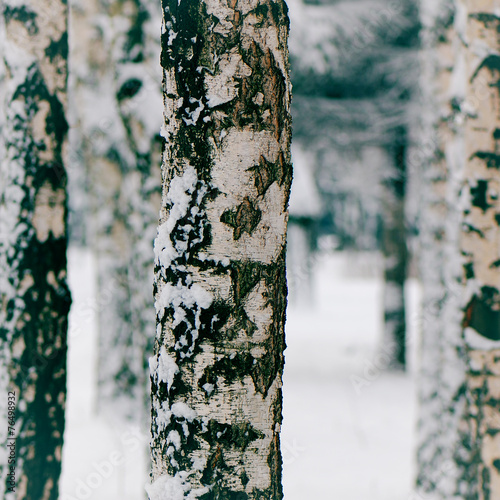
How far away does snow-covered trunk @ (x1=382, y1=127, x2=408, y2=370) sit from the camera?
10.7 meters

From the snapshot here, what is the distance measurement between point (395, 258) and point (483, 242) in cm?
814

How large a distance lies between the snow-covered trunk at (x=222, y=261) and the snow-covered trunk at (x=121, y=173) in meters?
2.73

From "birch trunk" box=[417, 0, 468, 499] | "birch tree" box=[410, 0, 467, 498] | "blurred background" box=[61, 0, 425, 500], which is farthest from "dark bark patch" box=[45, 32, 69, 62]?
"birch tree" box=[410, 0, 467, 498]

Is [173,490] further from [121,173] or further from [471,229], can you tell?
[121,173]

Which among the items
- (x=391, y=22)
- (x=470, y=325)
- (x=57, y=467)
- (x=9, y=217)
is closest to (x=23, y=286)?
(x=9, y=217)

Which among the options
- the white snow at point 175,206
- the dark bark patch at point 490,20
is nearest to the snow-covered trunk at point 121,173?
the dark bark patch at point 490,20

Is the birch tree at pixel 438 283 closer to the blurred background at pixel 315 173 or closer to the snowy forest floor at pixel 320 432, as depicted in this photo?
the blurred background at pixel 315 173

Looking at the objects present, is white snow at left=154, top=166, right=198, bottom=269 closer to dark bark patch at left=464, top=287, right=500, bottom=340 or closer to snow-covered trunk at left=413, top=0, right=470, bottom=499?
dark bark patch at left=464, top=287, right=500, bottom=340

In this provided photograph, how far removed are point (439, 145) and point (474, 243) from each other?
271cm

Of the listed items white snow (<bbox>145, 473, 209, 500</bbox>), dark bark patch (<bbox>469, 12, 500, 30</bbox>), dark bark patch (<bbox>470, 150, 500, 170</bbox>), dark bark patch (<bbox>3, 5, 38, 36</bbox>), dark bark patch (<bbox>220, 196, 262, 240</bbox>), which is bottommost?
white snow (<bbox>145, 473, 209, 500</bbox>)

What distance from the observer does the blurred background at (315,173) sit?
4.38 m

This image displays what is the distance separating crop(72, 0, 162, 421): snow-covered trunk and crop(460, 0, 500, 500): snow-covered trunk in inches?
86.7

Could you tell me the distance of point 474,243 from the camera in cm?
285

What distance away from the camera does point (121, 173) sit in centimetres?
804
